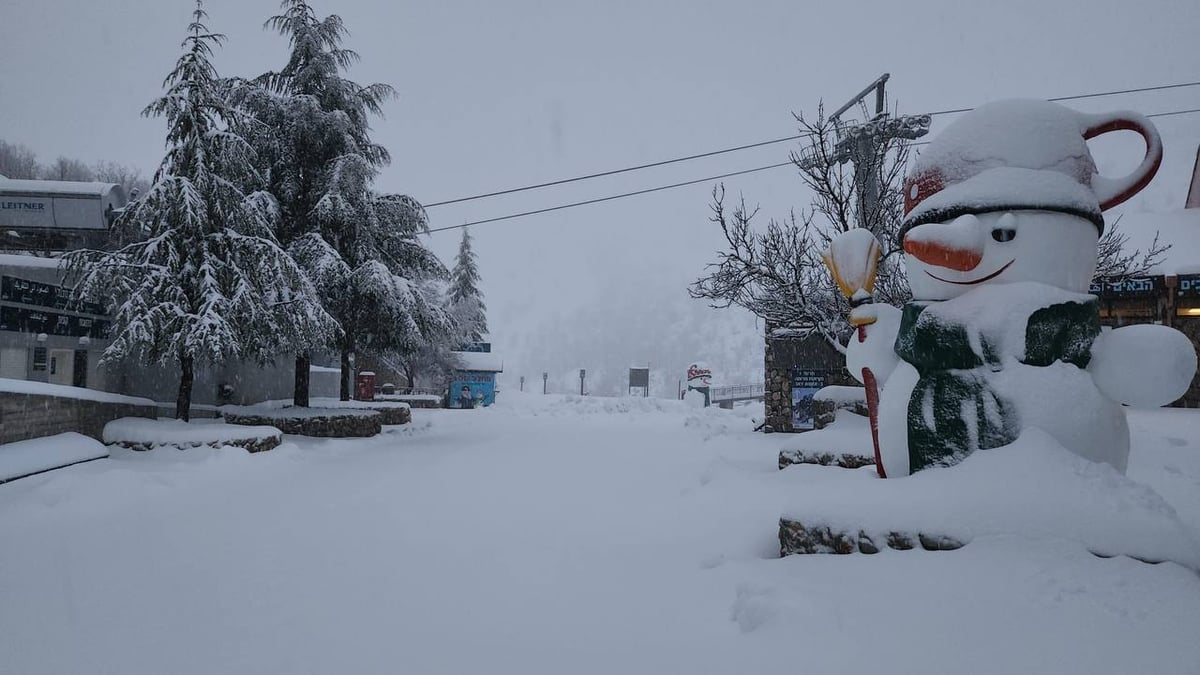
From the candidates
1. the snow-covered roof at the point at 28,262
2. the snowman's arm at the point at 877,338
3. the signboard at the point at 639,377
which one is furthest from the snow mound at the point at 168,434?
the signboard at the point at 639,377

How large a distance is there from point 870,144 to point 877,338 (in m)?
8.64

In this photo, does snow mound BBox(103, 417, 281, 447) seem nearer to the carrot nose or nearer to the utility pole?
the carrot nose

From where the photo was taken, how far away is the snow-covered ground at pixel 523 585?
2.29m

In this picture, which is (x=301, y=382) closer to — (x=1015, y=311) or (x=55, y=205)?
(x=55, y=205)

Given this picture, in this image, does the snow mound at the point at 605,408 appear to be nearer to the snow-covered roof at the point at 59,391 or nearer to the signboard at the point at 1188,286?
the snow-covered roof at the point at 59,391

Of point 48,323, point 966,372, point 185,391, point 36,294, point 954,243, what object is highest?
point 36,294

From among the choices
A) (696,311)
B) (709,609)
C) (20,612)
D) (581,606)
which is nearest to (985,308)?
(709,609)

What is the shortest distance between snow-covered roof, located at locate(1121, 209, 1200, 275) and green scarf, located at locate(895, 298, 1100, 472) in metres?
17.8

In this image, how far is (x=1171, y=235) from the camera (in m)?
17.5

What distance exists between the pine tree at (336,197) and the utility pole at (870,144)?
8.57 meters

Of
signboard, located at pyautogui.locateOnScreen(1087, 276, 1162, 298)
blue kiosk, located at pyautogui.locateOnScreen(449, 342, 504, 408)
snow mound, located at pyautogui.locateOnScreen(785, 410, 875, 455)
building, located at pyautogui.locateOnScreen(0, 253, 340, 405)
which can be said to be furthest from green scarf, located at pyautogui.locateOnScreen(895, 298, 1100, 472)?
blue kiosk, located at pyautogui.locateOnScreen(449, 342, 504, 408)

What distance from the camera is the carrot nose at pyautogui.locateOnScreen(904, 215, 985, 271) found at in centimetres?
303

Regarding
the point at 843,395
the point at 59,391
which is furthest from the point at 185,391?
the point at 843,395

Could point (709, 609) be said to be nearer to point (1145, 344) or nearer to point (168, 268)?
point (1145, 344)
